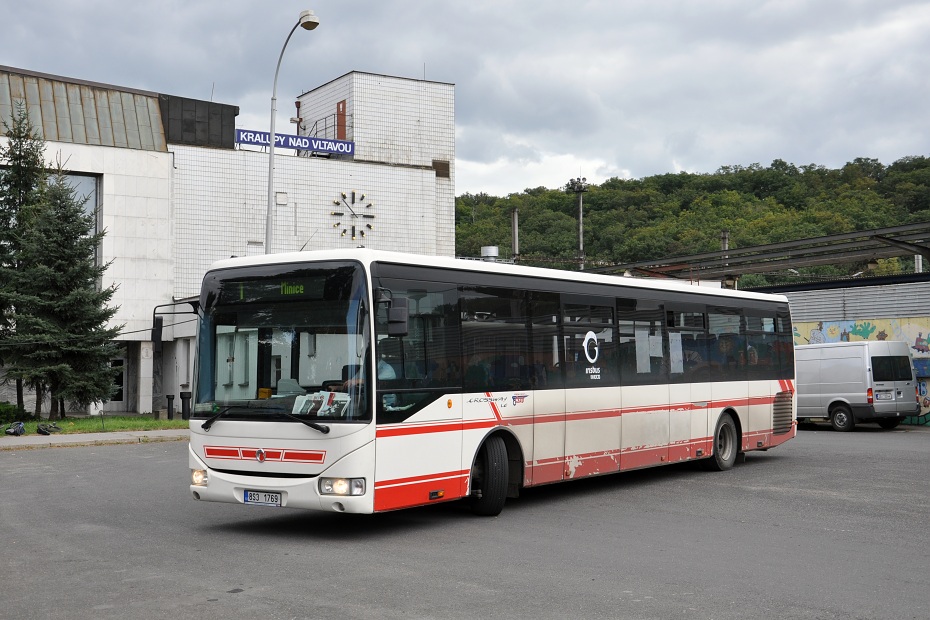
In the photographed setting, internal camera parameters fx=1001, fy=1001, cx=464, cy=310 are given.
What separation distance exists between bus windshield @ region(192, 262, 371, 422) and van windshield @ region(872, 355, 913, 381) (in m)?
21.4

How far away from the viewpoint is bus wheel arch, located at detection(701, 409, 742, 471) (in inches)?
671

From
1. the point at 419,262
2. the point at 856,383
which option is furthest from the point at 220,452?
the point at 856,383

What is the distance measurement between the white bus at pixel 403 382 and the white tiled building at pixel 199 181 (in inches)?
998

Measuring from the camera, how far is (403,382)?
1058cm

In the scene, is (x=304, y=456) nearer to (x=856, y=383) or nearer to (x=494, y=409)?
(x=494, y=409)

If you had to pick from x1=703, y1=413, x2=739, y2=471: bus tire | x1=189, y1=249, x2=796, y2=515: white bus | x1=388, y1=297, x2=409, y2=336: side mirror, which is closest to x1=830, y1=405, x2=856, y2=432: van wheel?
x1=703, y1=413, x2=739, y2=471: bus tire

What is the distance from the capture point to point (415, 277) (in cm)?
1105

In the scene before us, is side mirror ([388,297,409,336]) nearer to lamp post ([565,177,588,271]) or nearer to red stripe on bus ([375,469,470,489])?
red stripe on bus ([375,469,470,489])

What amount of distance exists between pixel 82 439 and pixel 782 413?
16933mm

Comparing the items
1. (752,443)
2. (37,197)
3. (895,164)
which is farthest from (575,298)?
(895,164)

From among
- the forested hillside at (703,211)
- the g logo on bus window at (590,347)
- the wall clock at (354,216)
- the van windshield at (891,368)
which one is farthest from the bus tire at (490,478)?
the wall clock at (354,216)

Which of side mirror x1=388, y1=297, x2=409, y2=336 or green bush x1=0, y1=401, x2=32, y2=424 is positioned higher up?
side mirror x1=388, y1=297, x2=409, y2=336

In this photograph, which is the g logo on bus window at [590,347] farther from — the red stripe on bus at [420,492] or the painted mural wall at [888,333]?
the painted mural wall at [888,333]

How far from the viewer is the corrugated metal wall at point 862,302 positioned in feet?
105
